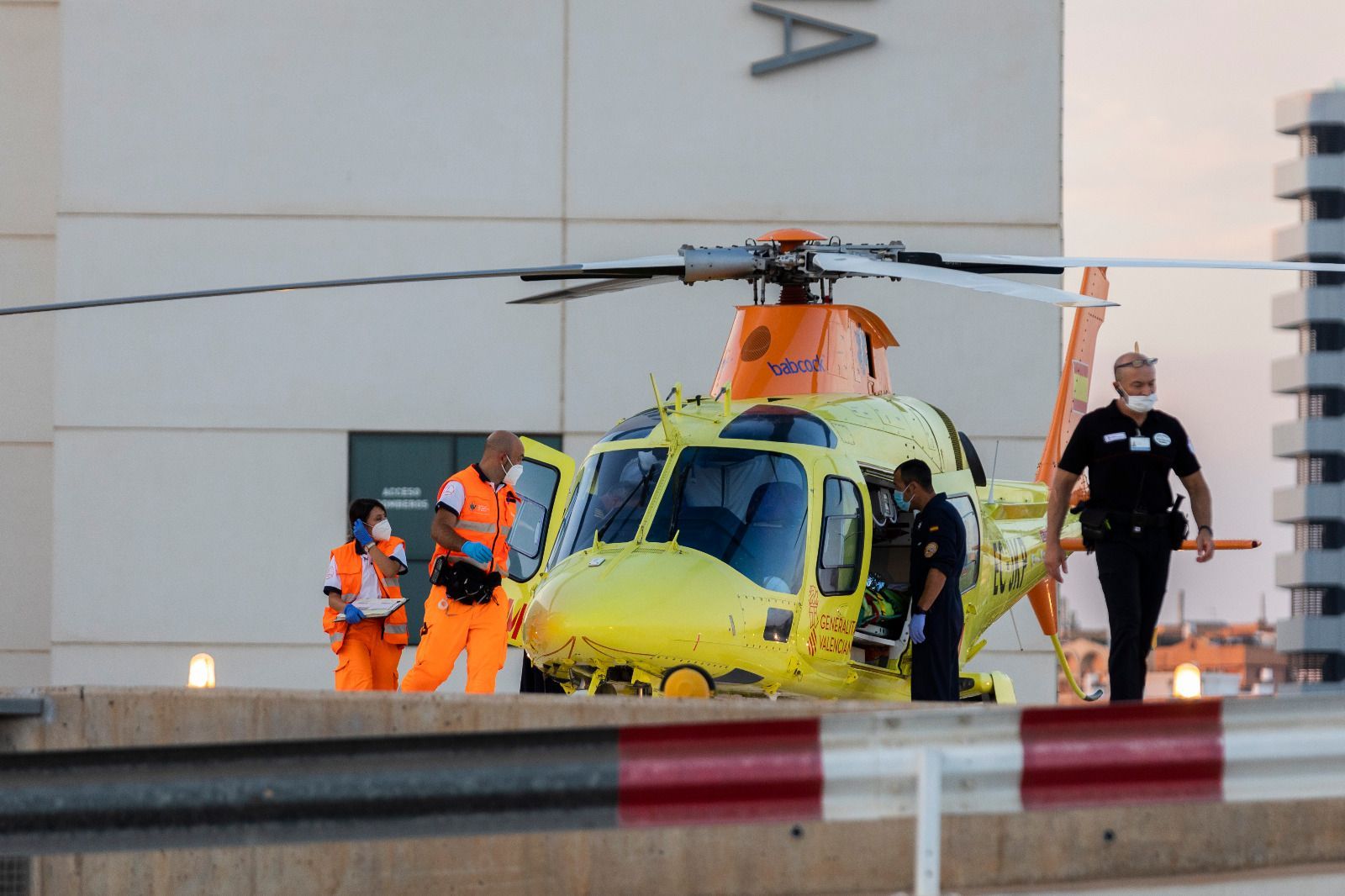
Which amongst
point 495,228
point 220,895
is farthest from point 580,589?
point 495,228

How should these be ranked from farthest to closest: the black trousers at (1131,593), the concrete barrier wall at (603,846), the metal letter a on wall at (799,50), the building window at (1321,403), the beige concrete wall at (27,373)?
the building window at (1321,403) < the beige concrete wall at (27,373) < the metal letter a on wall at (799,50) < the black trousers at (1131,593) < the concrete barrier wall at (603,846)

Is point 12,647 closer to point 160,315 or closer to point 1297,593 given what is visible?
point 160,315

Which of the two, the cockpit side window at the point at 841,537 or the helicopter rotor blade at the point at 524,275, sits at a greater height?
the helicopter rotor blade at the point at 524,275

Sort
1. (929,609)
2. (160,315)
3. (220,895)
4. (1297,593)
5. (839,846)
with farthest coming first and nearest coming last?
(1297,593)
(160,315)
(929,609)
(220,895)
(839,846)

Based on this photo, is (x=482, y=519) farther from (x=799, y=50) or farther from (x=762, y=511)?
(x=799, y=50)

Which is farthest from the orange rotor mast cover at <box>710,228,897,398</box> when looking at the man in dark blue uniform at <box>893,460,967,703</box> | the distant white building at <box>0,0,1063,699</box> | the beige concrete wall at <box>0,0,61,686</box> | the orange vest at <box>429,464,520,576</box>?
the beige concrete wall at <box>0,0,61,686</box>

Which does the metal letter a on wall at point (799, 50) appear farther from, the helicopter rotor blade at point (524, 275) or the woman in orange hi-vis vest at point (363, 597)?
the helicopter rotor blade at point (524, 275)

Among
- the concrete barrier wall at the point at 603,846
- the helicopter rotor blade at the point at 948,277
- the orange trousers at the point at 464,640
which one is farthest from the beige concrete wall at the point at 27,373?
the concrete barrier wall at the point at 603,846

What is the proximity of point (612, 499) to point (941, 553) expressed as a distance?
1.74 metres

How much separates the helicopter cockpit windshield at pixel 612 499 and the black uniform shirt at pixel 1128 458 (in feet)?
7.02

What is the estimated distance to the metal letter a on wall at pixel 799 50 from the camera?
17.5 m

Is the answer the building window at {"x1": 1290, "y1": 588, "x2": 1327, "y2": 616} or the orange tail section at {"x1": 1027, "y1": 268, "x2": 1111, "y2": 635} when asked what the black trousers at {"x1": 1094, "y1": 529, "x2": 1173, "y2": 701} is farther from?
the building window at {"x1": 1290, "y1": 588, "x2": 1327, "y2": 616}

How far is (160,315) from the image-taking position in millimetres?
17469

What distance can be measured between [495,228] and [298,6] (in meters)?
3.10
